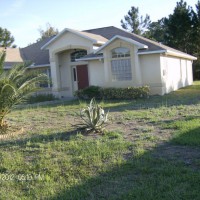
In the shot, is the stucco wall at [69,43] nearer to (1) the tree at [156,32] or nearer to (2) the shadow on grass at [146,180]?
(2) the shadow on grass at [146,180]

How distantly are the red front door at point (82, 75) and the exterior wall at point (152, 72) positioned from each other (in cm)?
560

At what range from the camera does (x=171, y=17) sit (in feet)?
129

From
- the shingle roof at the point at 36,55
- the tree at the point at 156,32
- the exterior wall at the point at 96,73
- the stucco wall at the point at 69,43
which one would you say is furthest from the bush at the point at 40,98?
the tree at the point at 156,32

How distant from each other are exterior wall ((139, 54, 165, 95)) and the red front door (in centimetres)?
560

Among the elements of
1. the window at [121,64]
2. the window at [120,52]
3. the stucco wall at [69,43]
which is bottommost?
the window at [121,64]

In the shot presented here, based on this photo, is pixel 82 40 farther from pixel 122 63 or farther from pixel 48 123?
pixel 48 123

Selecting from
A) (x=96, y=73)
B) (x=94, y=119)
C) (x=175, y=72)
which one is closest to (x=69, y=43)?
(x=96, y=73)

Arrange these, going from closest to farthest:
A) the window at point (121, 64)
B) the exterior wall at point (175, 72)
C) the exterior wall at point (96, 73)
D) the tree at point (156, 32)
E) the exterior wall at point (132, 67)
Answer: the exterior wall at point (132, 67), the window at point (121, 64), the exterior wall at point (175, 72), the exterior wall at point (96, 73), the tree at point (156, 32)

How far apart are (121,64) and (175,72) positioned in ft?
21.3

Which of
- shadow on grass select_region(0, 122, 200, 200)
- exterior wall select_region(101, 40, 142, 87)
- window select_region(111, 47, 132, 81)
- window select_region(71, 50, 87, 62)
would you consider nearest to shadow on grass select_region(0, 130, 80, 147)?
shadow on grass select_region(0, 122, 200, 200)

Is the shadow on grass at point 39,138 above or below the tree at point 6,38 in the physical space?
below

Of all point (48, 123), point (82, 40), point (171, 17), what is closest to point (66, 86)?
point (82, 40)

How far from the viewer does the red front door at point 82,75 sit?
1011 inches
